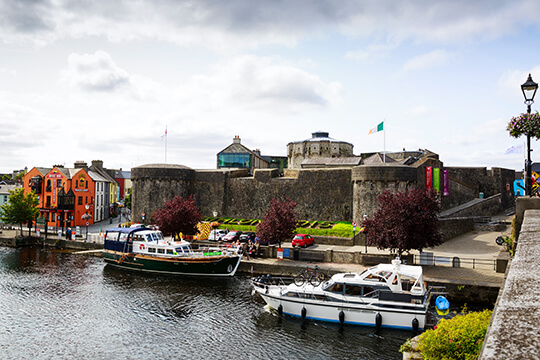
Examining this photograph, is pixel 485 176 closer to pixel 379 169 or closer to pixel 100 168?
pixel 379 169

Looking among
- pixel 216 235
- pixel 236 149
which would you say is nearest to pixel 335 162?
pixel 216 235

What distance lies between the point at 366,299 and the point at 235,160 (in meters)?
59.0

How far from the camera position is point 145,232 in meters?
31.9

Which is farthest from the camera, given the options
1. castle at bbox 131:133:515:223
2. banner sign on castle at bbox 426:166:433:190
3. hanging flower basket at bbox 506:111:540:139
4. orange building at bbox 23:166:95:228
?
orange building at bbox 23:166:95:228

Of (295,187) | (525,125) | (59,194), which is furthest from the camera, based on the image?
(59,194)

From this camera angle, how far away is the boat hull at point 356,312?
18797 millimetres

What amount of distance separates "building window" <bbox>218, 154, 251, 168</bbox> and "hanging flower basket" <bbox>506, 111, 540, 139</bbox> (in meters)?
61.8

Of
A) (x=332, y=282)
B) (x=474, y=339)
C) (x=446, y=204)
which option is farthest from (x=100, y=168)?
(x=474, y=339)

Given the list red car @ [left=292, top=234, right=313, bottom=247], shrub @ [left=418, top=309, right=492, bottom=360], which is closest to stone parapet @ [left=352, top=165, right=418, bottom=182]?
red car @ [left=292, top=234, right=313, bottom=247]

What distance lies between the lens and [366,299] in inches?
771

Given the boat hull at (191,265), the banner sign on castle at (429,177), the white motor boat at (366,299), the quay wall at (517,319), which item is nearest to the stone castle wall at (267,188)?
the banner sign on castle at (429,177)

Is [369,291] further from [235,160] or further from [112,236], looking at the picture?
[235,160]

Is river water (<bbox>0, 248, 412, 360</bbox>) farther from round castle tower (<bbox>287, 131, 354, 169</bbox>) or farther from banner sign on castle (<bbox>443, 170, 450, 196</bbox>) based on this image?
round castle tower (<bbox>287, 131, 354, 169</bbox>)

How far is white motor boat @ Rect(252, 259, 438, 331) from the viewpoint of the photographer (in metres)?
19.0
